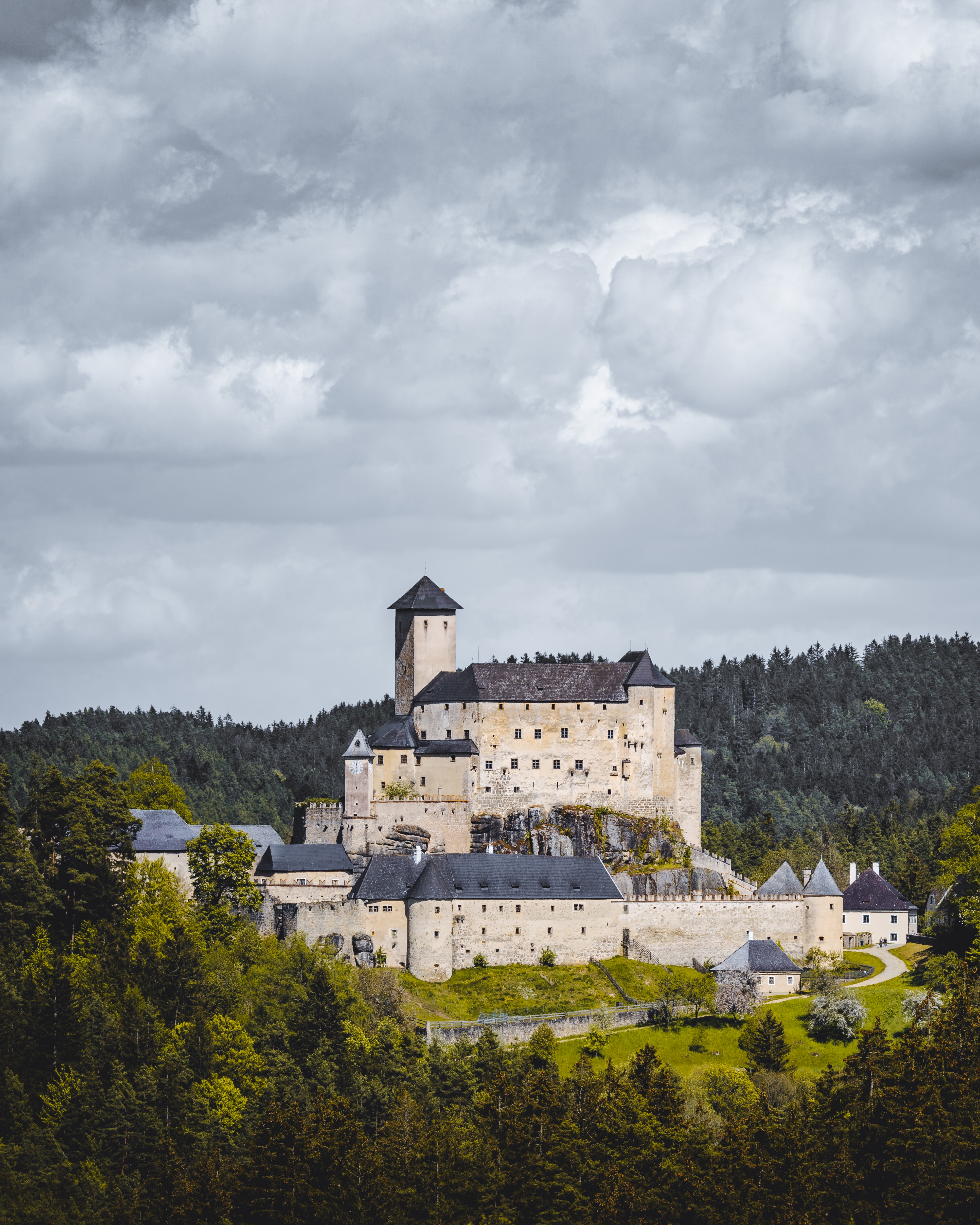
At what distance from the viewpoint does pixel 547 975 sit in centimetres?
8400

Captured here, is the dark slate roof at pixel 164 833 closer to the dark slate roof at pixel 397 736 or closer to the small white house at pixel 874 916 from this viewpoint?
the dark slate roof at pixel 397 736

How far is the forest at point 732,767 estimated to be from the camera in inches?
5364

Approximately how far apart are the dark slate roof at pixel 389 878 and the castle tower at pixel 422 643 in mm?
15563

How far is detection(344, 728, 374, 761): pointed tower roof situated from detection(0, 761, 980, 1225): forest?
11477 millimetres

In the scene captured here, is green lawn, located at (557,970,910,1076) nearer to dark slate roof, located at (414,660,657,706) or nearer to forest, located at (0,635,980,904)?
dark slate roof, located at (414,660,657,706)

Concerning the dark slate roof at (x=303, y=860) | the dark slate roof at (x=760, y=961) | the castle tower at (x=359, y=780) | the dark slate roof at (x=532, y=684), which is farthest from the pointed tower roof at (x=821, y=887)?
the dark slate roof at (x=303, y=860)

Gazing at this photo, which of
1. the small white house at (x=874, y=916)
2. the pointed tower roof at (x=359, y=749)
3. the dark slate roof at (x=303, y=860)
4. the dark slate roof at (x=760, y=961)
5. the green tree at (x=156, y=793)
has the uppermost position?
the pointed tower roof at (x=359, y=749)

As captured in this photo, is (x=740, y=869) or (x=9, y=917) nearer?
(x=9, y=917)

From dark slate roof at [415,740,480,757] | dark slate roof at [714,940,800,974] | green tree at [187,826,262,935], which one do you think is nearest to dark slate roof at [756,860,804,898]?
dark slate roof at [714,940,800,974]

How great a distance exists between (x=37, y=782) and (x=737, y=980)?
39.2 metres

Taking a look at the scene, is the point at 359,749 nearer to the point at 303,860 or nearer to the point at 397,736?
the point at 397,736

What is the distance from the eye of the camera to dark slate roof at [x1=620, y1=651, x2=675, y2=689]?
96500mm

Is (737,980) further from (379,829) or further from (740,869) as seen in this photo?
(740,869)

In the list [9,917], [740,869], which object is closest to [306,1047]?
[9,917]
